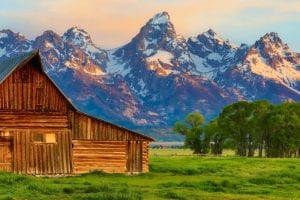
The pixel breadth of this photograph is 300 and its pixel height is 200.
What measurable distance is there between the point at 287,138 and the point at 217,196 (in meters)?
76.0

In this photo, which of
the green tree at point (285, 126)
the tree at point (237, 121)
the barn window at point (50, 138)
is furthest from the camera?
the tree at point (237, 121)

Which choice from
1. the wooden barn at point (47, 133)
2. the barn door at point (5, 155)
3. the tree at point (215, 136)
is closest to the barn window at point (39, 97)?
the wooden barn at point (47, 133)

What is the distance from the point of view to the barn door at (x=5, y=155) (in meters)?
50.1

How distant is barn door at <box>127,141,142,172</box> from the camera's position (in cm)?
5553

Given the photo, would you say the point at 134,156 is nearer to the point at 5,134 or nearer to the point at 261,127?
the point at 5,134

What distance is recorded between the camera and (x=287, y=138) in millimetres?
108938

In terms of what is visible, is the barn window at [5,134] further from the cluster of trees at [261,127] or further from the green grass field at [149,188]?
the cluster of trees at [261,127]

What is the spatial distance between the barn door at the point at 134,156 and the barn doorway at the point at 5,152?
1006 centimetres

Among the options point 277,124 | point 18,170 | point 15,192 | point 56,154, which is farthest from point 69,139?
point 277,124

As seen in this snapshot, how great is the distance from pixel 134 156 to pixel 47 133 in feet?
25.4

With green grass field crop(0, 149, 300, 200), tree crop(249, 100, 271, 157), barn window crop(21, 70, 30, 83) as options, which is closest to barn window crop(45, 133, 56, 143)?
green grass field crop(0, 149, 300, 200)

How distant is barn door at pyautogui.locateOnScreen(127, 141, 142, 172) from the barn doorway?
10059 millimetres

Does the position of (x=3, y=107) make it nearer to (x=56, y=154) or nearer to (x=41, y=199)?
(x=56, y=154)

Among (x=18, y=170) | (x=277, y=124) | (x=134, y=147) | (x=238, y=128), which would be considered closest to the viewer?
(x=18, y=170)
